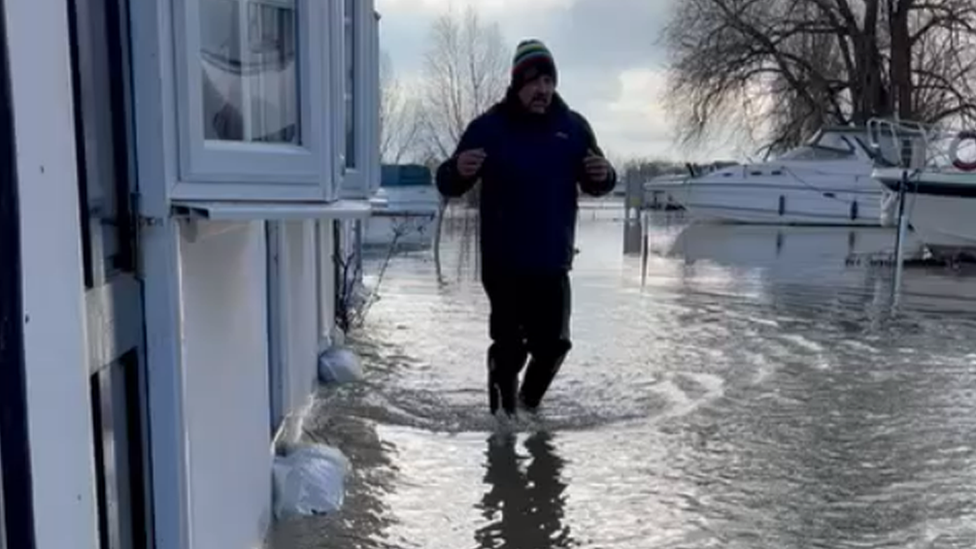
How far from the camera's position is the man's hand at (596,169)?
13.7 ft

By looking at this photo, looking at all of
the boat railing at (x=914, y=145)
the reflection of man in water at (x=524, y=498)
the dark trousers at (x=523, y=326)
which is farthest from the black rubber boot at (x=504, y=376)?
the boat railing at (x=914, y=145)

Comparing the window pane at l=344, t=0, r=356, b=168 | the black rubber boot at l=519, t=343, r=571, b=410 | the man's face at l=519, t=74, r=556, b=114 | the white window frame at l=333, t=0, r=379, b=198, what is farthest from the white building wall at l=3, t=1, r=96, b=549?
the black rubber boot at l=519, t=343, r=571, b=410

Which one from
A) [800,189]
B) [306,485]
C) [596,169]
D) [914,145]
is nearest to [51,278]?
[306,485]

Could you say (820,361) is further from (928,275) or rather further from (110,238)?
(928,275)

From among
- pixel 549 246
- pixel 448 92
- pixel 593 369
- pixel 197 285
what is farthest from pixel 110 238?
pixel 448 92

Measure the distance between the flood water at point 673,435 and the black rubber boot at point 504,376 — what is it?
10 cm

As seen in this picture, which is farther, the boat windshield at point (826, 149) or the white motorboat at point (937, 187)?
the boat windshield at point (826, 149)

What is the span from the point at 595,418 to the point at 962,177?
31.5 ft

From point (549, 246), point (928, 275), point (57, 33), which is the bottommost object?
point (928, 275)

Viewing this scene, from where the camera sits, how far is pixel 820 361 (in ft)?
20.0

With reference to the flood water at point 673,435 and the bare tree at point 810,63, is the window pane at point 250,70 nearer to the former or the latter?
the flood water at point 673,435

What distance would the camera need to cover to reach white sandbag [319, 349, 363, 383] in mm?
5184

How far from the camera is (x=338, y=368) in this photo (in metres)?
5.24

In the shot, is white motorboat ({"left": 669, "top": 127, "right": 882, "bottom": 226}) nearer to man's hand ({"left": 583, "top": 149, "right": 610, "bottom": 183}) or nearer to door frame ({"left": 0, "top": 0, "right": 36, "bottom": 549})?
man's hand ({"left": 583, "top": 149, "right": 610, "bottom": 183})
